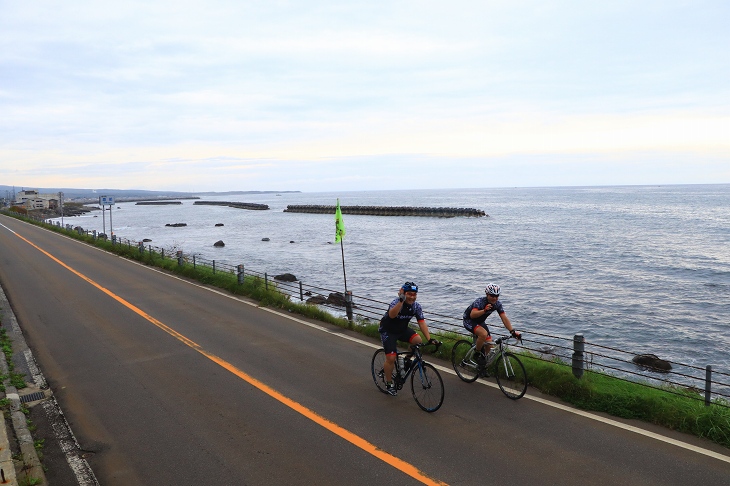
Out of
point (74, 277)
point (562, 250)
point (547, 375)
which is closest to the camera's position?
point (547, 375)

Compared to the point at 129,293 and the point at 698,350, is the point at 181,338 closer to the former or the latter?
the point at 129,293

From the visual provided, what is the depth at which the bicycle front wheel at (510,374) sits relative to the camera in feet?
28.0

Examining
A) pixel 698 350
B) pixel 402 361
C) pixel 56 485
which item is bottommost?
pixel 698 350

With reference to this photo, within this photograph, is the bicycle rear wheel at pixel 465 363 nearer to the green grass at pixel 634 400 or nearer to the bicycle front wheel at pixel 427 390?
the green grass at pixel 634 400

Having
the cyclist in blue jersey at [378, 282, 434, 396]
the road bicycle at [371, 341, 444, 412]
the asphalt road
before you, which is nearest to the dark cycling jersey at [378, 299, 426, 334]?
the cyclist in blue jersey at [378, 282, 434, 396]

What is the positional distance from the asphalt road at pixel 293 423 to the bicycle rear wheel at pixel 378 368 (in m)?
0.21

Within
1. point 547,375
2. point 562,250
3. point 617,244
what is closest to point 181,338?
point 547,375

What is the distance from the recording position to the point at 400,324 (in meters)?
8.12

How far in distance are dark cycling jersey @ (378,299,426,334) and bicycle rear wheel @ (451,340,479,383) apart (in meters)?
1.72

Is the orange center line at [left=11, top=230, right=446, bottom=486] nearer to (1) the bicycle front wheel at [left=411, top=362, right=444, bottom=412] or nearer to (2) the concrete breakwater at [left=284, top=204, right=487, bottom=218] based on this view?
(1) the bicycle front wheel at [left=411, top=362, right=444, bottom=412]

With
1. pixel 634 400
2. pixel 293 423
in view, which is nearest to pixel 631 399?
pixel 634 400

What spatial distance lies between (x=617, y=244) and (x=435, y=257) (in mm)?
21922

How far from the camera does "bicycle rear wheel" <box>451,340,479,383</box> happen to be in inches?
359

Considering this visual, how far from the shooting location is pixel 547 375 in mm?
9023
